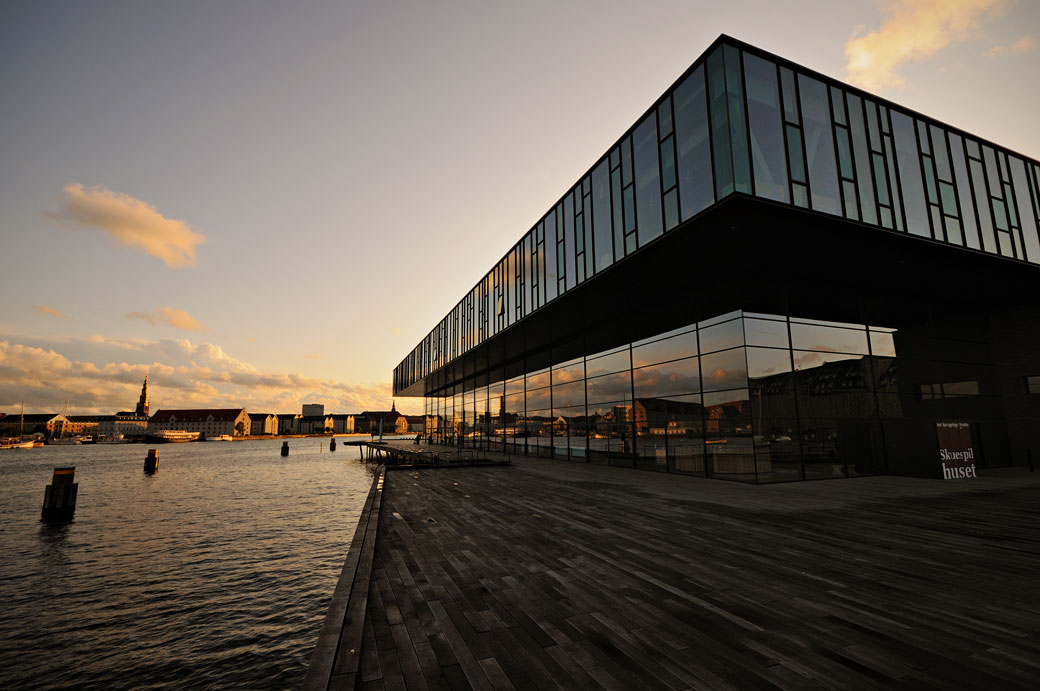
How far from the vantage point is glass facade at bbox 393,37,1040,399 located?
13055 millimetres

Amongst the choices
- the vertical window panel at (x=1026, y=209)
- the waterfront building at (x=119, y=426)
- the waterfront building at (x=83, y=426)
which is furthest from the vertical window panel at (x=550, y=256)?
the waterfront building at (x=83, y=426)

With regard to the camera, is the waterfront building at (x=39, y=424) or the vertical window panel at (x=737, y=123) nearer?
the vertical window panel at (x=737, y=123)

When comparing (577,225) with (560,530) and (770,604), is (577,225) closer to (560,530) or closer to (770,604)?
(560,530)

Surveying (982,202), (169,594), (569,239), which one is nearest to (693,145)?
(569,239)

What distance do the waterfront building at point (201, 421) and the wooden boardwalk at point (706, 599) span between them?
184919 millimetres

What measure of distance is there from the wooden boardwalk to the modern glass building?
7.45m

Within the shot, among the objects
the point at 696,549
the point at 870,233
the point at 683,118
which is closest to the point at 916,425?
the point at 870,233

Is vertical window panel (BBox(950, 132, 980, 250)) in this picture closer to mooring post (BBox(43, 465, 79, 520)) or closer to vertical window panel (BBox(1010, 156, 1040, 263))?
vertical window panel (BBox(1010, 156, 1040, 263))

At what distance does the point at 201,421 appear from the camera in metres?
163

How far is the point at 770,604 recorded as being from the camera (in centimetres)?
520

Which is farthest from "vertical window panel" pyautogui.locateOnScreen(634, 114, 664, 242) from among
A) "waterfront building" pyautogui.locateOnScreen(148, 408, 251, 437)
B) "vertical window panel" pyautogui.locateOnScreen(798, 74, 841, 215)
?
"waterfront building" pyautogui.locateOnScreen(148, 408, 251, 437)

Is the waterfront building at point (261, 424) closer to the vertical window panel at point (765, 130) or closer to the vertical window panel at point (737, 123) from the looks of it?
the vertical window panel at point (737, 123)

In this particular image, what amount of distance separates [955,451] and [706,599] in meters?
19.5

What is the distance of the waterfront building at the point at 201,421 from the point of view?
525 ft
